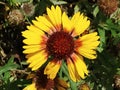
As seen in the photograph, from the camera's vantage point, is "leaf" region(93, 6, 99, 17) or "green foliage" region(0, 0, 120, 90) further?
"leaf" region(93, 6, 99, 17)

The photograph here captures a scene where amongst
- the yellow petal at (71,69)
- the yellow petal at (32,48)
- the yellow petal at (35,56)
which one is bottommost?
the yellow petal at (71,69)

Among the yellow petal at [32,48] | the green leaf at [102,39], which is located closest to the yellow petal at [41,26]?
the yellow petal at [32,48]

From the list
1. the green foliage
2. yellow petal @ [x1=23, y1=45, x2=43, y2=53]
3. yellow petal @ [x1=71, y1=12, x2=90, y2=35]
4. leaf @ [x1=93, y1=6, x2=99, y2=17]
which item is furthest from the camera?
leaf @ [x1=93, y1=6, x2=99, y2=17]

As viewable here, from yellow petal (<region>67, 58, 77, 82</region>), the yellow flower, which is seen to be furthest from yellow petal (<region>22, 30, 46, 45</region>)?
yellow petal (<region>67, 58, 77, 82</region>)

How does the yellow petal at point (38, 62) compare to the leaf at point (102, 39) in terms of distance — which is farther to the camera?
the leaf at point (102, 39)

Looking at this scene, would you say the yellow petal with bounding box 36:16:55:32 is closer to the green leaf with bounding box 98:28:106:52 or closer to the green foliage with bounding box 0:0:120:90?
the green foliage with bounding box 0:0:120:90

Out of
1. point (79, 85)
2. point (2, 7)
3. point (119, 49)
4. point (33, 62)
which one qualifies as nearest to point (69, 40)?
point (33, 62)

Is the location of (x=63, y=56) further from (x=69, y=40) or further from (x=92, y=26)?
(x=92, y=26)

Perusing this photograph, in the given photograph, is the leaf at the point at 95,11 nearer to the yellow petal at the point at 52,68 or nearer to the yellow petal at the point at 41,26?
the yellow petal at the point at 41,26
